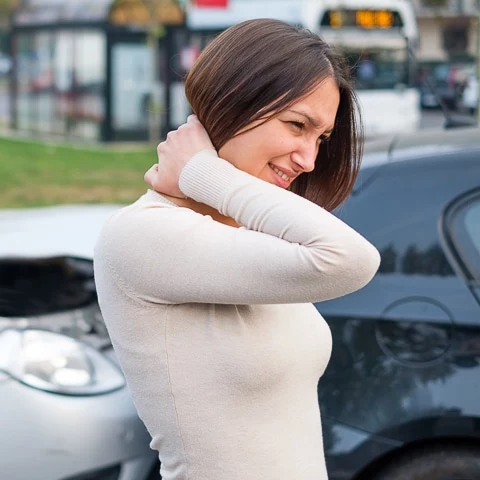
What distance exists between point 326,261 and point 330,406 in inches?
49.4

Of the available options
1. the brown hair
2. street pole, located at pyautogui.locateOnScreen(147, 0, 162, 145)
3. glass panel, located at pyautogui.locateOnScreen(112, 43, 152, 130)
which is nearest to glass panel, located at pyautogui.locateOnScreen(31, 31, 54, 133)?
glass panel, located at pyautogui.locateOnScreen(112, 43, 152, 130)

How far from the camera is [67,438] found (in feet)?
9.26

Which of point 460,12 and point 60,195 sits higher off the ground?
point 60,195

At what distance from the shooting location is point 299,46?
5.19 ft

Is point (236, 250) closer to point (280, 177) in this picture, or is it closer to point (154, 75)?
point (280, 177)

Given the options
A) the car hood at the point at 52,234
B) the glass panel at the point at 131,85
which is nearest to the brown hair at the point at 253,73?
the car hood at the point at 52,234

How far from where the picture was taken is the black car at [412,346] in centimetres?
257

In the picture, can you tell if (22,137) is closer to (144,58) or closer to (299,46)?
(144,58)

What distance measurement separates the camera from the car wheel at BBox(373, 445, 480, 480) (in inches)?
101

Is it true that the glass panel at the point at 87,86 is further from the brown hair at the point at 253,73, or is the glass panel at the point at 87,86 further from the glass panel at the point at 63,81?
the brown hair at the point at 253,73

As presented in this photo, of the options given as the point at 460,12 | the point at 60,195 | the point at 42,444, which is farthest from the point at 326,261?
the point at 460,12

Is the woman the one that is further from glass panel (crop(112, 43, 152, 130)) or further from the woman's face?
glass panel (crop(112, 43, 152, 130))

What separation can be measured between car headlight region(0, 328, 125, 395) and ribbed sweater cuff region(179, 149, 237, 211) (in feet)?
5.06

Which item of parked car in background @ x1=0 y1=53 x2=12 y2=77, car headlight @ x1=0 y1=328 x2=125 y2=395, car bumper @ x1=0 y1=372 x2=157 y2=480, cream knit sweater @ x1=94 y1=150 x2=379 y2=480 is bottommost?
parked car in background @ x1=0 y1=53 x2=12 y2=77
